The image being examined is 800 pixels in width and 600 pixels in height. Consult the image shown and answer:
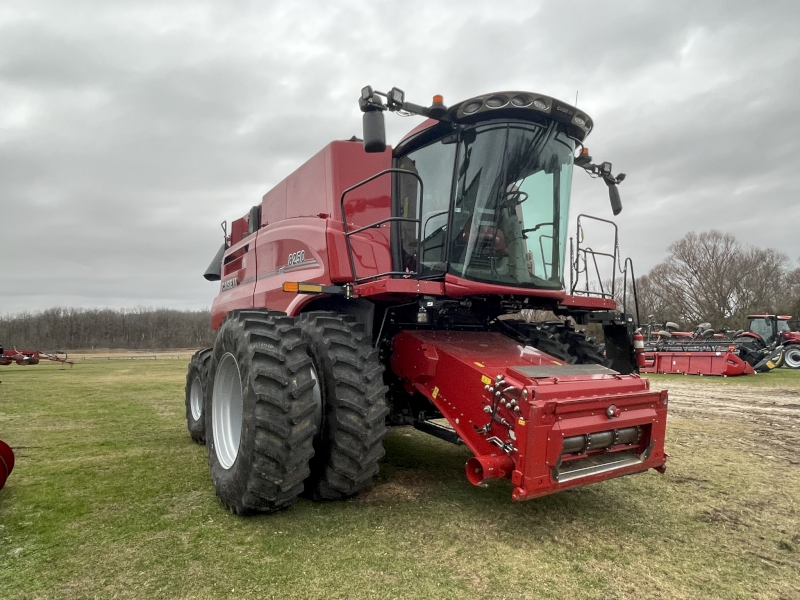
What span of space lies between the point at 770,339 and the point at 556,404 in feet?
73.1

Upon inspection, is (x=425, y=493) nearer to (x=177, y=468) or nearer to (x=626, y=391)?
(x=626, y=391)

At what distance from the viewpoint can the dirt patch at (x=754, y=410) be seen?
6.40m

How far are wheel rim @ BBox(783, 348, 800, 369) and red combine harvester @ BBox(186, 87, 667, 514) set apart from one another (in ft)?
64.1

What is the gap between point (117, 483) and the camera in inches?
177

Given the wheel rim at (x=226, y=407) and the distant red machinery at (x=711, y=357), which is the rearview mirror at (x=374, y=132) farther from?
the distant red machinery at (x=711, y=357)

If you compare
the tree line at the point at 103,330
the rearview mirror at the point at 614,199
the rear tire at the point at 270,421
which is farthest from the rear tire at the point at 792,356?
the tree line at the point at 103,330

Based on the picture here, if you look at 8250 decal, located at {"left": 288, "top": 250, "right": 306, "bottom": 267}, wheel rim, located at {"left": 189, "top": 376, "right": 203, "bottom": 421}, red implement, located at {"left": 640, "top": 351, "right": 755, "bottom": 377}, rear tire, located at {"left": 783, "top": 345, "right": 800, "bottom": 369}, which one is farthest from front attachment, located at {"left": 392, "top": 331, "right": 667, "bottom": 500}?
rear tire, located at {"left": 783, "top": 345, "right": 800, "bottom": 369}

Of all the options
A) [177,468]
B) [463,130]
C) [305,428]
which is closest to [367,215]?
[463,130]

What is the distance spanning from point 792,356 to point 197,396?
2231 cm

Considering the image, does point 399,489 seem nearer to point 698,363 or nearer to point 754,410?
point 754,410

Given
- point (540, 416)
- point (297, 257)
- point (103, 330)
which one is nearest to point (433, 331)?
point (297, 257)

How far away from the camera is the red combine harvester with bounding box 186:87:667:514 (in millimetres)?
3381

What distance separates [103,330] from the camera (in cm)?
6800

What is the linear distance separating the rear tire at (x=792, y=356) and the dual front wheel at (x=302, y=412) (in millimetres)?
22148
